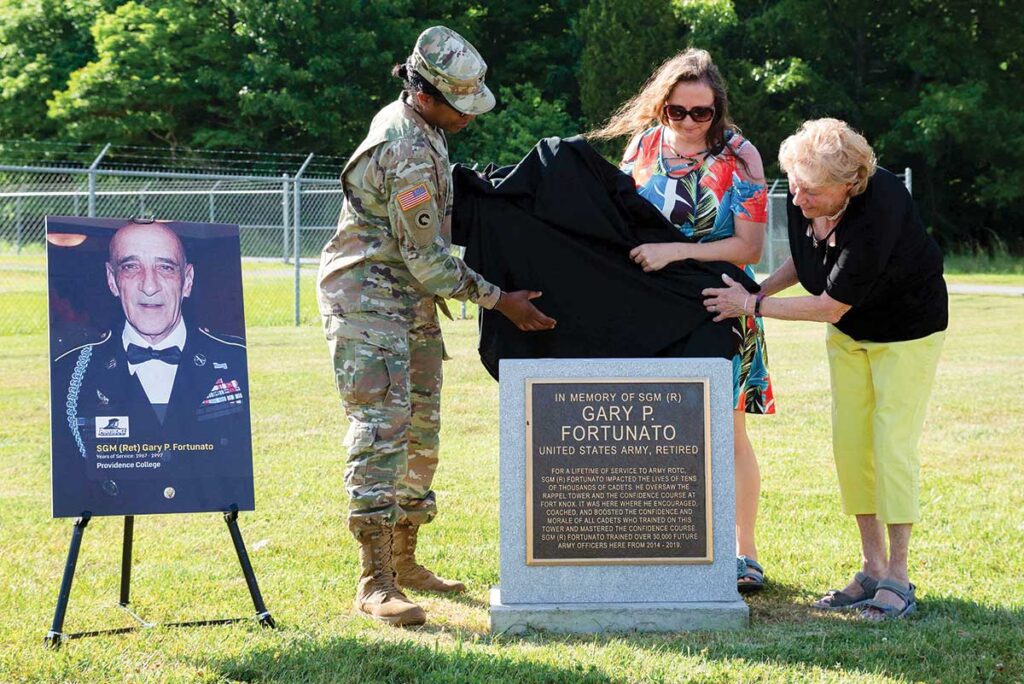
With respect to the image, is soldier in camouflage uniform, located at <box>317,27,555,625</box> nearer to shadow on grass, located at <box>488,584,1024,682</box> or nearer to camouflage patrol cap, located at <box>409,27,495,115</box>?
camouflage patrol cap, located at <box>409,27,495,115</box>

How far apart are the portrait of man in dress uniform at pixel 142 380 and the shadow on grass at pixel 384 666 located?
72cm

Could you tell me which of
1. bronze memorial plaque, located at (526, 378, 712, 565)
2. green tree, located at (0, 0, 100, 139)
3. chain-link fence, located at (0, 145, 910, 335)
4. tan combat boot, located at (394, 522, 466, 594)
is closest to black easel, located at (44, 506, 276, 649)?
tan combat boot, located at (394, 522, 466, 594)

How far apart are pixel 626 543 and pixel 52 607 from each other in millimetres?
2340

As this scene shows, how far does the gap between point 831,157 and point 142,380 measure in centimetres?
271

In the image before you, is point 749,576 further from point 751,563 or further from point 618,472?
point 618,472

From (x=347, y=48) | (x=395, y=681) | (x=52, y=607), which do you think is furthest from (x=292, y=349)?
(x=347, y=48)

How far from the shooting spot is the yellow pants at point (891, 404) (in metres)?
4.84

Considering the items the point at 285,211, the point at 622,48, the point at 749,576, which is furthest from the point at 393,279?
the point at 622,48

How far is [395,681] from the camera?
4066 millimetres

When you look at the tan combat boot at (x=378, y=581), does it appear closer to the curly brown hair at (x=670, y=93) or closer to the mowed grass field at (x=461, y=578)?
the mowed grass field at (x=461, y=578)

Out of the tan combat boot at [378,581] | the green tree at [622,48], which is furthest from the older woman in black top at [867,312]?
the green tree at [622,48]

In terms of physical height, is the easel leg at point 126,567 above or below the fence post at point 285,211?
below

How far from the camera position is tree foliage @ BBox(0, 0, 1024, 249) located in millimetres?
37031

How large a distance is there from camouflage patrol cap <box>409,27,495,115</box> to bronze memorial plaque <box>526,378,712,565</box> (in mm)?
1123
